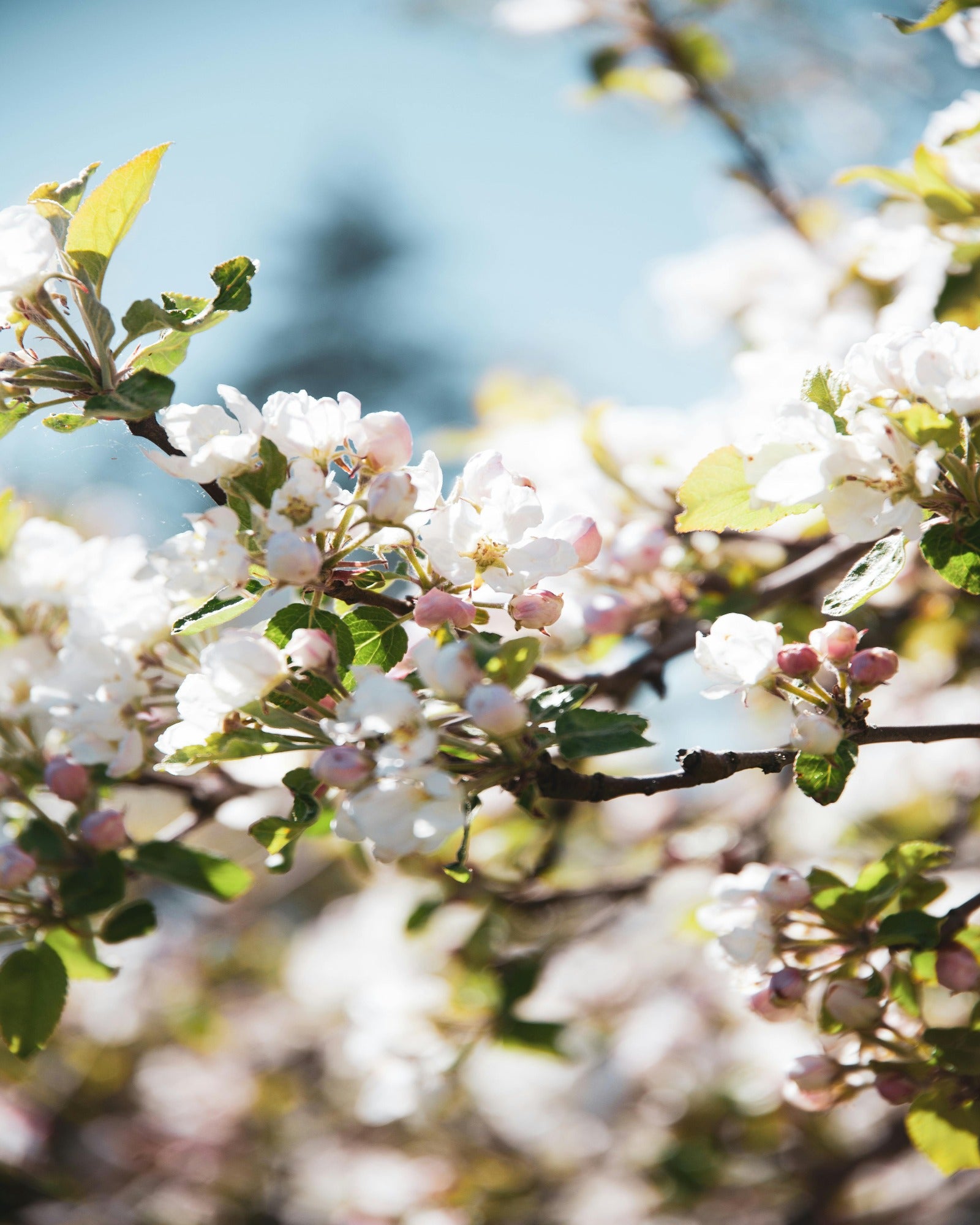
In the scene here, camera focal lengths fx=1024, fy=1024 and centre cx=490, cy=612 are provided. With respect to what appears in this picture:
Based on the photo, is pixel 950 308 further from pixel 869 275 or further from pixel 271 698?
pixel 271 698

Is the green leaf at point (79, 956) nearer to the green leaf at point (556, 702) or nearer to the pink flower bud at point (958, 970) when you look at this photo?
the green leaf at point (556, 702)

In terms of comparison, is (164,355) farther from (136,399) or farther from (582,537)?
(582,537)

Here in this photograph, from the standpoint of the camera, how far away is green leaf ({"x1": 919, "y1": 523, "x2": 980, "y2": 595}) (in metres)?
0.67

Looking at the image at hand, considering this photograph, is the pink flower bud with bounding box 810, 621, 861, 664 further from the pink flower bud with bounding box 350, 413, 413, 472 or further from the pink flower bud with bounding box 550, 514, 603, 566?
the pink flower bud with bounding box 350, 413, 413, 472

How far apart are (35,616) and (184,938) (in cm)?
230

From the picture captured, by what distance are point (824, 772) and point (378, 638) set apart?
321 mm

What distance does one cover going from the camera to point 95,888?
76cm

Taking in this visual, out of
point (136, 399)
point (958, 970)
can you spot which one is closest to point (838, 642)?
point (958, 970)

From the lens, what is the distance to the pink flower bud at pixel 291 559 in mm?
614

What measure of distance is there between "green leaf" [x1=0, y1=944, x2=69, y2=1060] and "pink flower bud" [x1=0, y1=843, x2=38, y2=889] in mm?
73

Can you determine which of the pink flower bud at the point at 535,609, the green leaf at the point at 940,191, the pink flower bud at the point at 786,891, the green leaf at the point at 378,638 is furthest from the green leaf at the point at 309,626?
the green leaf at the point at 940,191

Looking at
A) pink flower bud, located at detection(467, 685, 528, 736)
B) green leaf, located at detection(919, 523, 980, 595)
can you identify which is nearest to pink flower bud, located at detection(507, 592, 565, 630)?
pink flower bud, located at detection(467, 685, 528, 736)

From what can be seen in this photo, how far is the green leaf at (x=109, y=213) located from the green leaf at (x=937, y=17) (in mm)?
589

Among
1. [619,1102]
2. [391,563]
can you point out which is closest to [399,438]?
[391,563]
